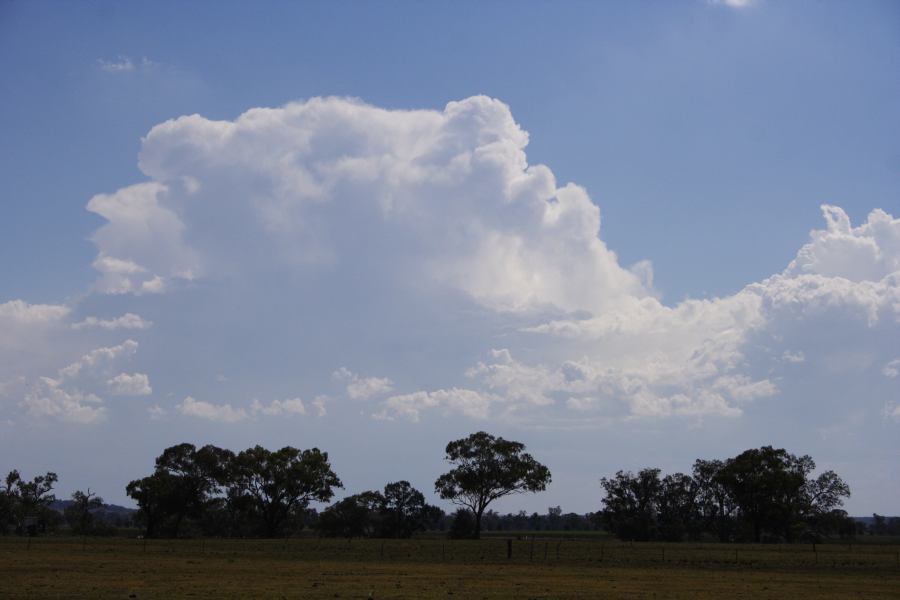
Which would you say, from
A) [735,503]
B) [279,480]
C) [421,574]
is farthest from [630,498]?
[421,574]

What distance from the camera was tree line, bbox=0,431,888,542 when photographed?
381ft

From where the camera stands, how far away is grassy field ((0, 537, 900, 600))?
34.2 metres

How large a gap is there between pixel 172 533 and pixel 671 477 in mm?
92189

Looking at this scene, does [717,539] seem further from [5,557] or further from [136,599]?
[136,599]

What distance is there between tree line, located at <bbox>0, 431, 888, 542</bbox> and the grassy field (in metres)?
43.8

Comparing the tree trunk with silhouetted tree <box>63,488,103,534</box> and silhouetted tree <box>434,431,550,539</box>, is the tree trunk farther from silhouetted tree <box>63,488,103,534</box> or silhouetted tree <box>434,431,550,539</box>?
silhouetted tree <box>63,488,103,534</box>

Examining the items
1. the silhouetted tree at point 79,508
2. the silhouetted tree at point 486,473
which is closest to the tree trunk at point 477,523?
the silhouetted tree at point 486,473

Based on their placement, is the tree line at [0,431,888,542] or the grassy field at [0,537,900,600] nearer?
the grassy field at [0,537,900,600]

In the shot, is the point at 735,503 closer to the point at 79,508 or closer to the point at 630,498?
the point at 630,498

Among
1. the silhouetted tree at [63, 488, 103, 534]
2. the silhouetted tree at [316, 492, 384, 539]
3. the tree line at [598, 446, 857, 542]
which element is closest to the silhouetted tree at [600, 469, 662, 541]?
the tree line at [598, 446, 857, 542]

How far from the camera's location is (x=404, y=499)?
134250 millimetres

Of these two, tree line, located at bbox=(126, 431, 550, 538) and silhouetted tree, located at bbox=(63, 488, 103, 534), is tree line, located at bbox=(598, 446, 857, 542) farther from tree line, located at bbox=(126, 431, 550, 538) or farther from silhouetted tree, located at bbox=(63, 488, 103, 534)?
silhouetted tree, located at bbox=(63, 488, 103, 534)

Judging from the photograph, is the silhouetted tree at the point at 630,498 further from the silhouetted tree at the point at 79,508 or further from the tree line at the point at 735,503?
the silhouetted tree at the point at 79,508

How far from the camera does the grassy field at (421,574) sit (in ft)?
112
